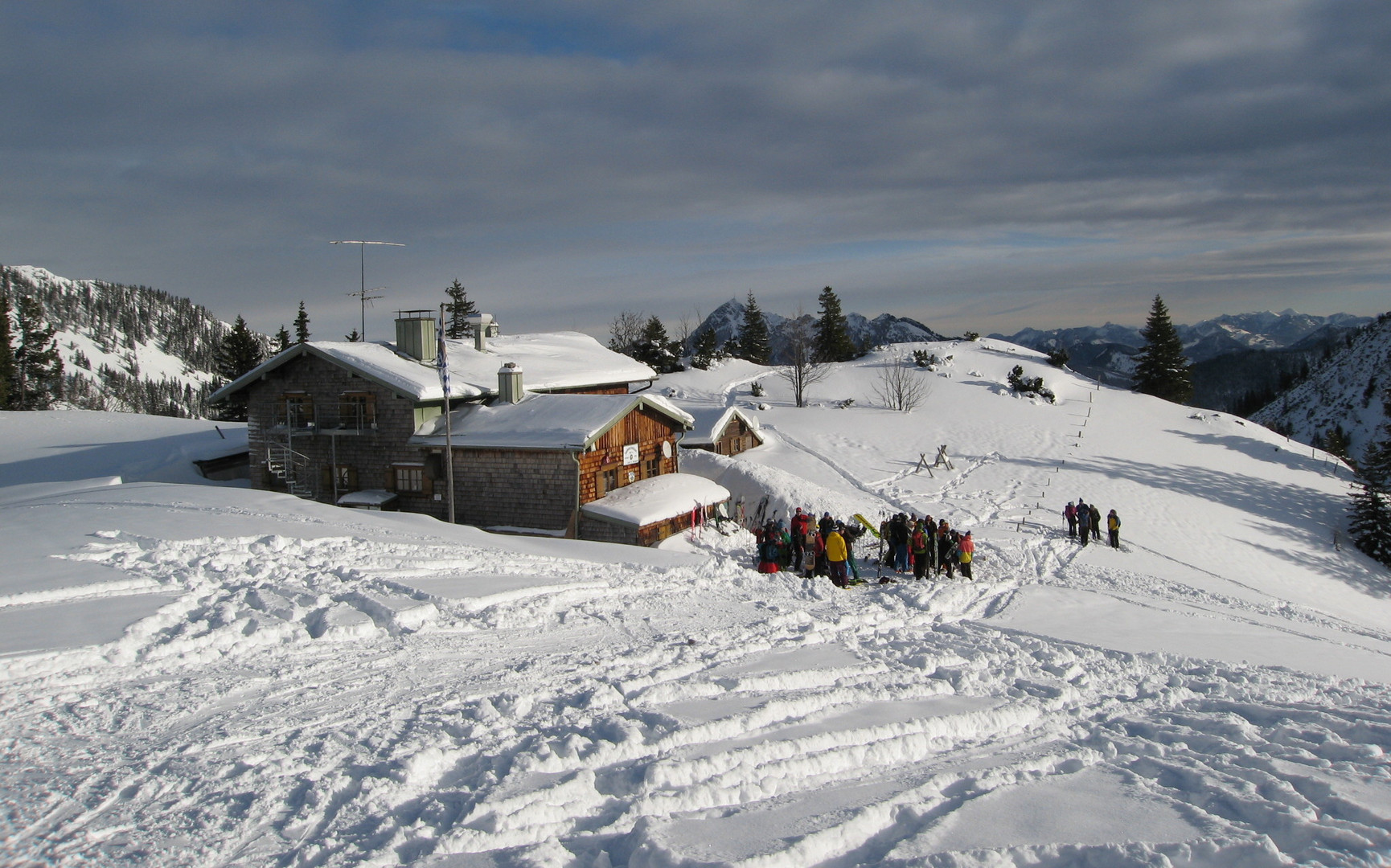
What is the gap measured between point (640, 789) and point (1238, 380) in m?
235

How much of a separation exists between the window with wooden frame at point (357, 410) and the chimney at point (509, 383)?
3.63 meters

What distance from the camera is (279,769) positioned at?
5.95 m

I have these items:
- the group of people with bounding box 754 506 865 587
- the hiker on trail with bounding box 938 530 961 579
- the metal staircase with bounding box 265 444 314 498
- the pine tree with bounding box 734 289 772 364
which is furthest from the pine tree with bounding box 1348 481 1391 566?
the pine tree with bounding box 734 289 772 364

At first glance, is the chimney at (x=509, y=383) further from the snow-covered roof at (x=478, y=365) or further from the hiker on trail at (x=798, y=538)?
the hiker on trail at (x=798, y=538)

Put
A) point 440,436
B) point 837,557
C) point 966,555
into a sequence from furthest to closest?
point 440,436 → point 966,555 → point 837,557

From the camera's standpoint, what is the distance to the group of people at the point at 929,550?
16.0 m

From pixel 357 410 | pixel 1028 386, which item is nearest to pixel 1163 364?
pixel 1028 386

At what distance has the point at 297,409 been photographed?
23.9m

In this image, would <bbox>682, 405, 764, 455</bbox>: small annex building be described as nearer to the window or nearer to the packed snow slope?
the window

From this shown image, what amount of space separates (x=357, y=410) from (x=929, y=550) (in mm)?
16579

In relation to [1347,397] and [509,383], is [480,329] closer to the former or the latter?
[509,383]

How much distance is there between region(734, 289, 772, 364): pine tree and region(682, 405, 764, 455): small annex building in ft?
132

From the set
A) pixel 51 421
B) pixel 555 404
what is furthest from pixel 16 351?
pixel 555 404

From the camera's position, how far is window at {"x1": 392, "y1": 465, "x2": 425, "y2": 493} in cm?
2216
